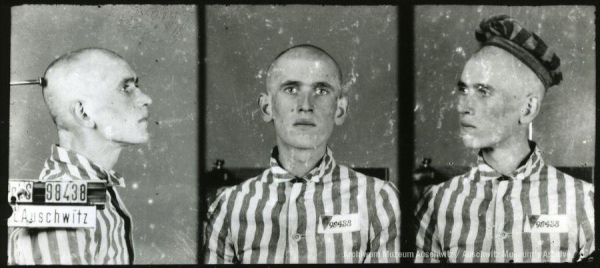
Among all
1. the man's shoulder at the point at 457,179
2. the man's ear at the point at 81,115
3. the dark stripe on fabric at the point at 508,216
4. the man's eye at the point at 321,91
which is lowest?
the dark stripe on fabric at the point at 508,216

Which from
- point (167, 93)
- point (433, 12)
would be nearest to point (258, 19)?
point (167, 93)

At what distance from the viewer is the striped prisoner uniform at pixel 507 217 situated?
13.4ft

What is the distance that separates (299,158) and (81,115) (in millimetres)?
Answer: 1213

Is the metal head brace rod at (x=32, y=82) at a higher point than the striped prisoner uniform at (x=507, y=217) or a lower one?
higher

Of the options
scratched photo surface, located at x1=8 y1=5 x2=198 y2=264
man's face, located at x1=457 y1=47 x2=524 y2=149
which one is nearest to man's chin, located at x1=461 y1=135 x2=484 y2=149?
man's face, located at x1=457 y1=47 x2=524 y2=149

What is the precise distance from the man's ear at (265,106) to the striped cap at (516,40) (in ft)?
3.93

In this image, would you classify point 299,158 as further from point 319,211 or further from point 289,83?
point 289,83

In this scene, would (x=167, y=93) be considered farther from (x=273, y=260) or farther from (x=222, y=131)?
(x=273, y=260)

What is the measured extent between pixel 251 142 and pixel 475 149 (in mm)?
1230

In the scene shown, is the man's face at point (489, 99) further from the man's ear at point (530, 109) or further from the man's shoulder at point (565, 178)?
the man's shoulder at point (565, 178)

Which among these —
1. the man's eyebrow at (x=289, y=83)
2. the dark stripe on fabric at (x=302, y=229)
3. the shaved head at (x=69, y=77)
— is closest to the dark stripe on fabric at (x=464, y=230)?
the dark stripe on fabric at (x=302, y=229)

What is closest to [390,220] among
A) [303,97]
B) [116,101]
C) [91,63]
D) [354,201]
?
[354,201]

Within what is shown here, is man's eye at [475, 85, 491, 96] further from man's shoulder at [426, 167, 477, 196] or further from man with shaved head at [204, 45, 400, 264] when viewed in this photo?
man with shaved head at [204, 45, 400, 264]

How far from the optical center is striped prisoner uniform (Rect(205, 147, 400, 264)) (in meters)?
4.06
